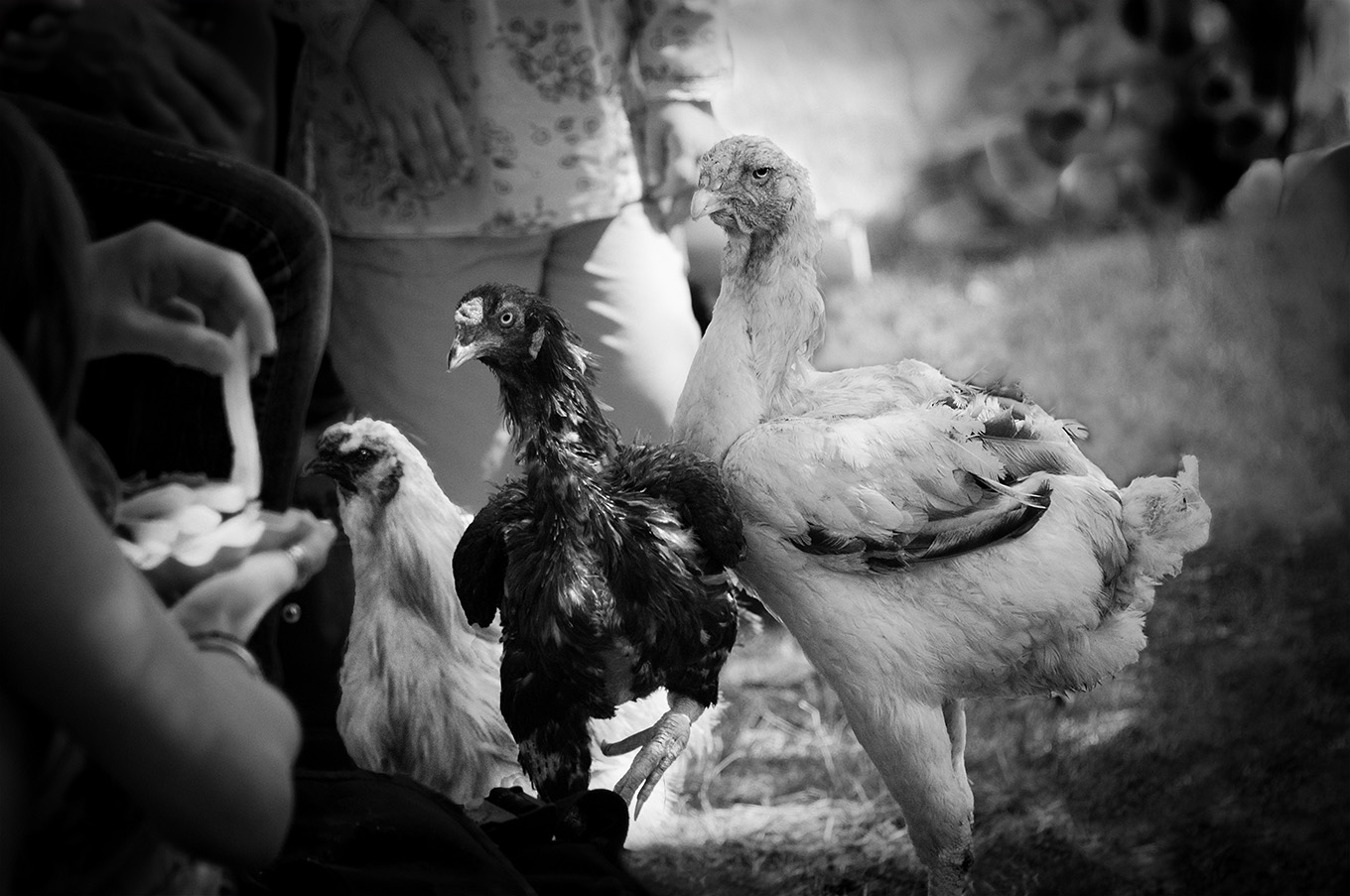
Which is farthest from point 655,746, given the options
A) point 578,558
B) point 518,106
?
point 518,106

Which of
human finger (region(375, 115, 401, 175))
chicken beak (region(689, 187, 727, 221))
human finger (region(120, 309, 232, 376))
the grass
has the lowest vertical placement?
the grass

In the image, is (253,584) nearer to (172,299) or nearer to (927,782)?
(172,299)

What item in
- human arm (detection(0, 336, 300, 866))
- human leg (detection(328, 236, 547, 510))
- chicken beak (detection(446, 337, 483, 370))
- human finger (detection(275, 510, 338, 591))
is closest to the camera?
human arm (detection(0, 336, 300, 866))

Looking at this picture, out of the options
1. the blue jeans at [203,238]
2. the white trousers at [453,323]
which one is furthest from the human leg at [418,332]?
the blue jeans at [203,238]

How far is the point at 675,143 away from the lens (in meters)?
1.31

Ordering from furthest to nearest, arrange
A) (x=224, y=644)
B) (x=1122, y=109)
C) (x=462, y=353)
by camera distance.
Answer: (x=1122, y=109), (x=462, y=353), (x=224, y=644)

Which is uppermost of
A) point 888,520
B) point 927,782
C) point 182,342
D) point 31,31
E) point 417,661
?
point 31,31

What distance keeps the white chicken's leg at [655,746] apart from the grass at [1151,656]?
0.18m

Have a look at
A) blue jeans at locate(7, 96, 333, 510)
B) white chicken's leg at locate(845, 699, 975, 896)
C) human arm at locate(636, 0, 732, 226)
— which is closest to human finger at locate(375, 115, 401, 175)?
blue jeans at locate(7, 96, 333, 510)

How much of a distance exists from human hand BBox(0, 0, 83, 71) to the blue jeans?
0.10 ft

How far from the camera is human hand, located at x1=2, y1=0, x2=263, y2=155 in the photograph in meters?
0.97

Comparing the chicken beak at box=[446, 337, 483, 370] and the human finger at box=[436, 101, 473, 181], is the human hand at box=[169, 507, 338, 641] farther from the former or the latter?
the human finger at box=[436, 101, 473, 181]

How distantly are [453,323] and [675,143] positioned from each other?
29 cm

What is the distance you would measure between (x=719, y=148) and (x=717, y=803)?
0.73 m
